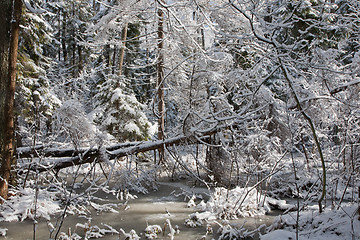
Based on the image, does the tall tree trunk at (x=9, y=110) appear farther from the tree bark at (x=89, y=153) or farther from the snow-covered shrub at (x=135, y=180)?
the snow-covered shrub at (x=135, y=180)

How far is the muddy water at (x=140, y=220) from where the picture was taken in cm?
554

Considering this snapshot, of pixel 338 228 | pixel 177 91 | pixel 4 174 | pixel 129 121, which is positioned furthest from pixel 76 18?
pixel 338 228

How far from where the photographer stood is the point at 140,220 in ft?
21.4

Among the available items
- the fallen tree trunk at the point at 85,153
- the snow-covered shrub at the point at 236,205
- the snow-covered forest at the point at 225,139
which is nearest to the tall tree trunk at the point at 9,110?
the snow-covered forest at the point at 225,139

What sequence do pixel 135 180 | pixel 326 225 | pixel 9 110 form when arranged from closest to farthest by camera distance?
pixel 326 225 < pixel 9 110 < pixel 135 180

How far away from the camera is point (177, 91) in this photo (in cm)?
1252

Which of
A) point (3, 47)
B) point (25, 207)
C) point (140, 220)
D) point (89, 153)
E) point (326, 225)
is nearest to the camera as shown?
point (326, 225)

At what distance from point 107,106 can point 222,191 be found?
10.2m

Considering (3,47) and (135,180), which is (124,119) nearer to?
(135,180)

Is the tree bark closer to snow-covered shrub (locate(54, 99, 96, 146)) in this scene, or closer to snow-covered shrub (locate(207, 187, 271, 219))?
snow-covered shrub (locate(207, 187, 271, 219))

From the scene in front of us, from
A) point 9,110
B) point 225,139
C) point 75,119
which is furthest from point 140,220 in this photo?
point 75,119

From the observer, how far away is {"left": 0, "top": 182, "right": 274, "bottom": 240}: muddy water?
554cm

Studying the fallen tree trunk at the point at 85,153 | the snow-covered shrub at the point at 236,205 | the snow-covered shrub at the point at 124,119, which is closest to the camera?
the snow-covered shrub at the point at 236,205

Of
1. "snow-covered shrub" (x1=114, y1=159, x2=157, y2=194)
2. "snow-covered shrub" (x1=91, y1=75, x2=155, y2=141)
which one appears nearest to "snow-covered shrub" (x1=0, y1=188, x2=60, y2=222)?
"snow-covered shrub" (x1=114, y1=159, x2=157, y2=194)
